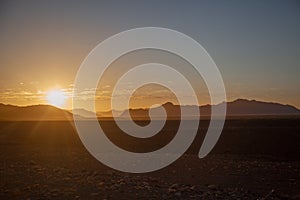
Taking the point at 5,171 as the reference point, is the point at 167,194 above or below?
below

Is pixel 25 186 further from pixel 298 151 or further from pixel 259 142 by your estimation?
pixel 259 142

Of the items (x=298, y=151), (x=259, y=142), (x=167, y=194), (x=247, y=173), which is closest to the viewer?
(x=167, y=194)

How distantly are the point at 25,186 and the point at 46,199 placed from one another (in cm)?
269

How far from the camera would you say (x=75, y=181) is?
1670 cm

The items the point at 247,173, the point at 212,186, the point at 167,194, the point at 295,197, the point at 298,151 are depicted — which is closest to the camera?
the point at 167,194

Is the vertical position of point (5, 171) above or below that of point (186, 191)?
above

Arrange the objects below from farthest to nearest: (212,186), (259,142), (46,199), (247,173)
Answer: (259,142) < (247,173) < (212,186) < (46,199)

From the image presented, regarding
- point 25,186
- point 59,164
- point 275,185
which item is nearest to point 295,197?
point 275,185

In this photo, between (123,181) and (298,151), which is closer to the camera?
(123,181)

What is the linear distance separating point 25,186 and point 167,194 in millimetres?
5890

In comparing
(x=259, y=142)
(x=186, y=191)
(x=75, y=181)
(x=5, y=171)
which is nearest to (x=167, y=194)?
(x=186, y=191)

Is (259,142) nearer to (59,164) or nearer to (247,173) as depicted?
(247,173)

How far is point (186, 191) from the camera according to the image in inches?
615

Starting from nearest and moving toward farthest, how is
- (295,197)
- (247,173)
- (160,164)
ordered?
(295,197) → (247,173) → (160,164)
